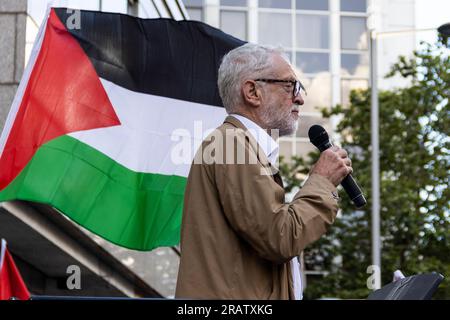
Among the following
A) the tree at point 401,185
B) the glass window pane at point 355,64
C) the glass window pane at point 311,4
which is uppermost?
the glass window pane at point 311,4

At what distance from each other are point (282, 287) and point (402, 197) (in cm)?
2343

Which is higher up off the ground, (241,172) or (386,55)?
(386,55)

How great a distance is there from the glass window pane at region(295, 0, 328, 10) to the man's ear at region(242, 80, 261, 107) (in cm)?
5653

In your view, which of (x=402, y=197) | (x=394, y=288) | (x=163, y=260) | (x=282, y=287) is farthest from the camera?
(x=402, y=197)

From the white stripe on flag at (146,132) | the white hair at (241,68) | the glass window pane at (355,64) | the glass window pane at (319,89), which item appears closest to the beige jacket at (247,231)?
the white hair at (241,68)

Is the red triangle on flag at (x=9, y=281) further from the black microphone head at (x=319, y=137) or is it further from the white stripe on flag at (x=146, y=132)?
the white stripe on flag at (x=146, y=132)

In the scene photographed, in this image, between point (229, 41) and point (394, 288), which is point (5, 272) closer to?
point (394, 288)

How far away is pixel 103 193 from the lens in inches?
276

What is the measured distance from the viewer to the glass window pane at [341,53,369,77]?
58375mm

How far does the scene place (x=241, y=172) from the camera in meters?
3.69

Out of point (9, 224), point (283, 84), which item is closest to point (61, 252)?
point (9, 224)

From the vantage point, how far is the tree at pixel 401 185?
26828 mm

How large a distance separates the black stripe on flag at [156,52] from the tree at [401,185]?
18804mm

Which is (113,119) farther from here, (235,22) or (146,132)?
(235,22)
